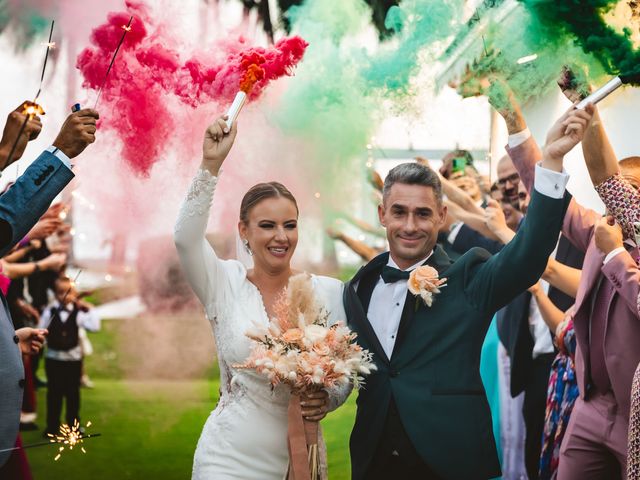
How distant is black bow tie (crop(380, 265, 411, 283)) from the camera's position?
3289 millimetres

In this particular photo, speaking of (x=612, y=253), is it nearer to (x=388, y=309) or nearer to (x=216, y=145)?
(x=388, y=309)

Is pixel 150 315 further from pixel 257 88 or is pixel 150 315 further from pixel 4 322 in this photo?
pixel 4 322

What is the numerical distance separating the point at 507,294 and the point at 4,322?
192 centimetres

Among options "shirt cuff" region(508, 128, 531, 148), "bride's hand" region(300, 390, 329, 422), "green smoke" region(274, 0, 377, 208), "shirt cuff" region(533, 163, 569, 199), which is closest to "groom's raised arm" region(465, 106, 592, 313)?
"shirt cuff" region(533, 163, 569, 199)

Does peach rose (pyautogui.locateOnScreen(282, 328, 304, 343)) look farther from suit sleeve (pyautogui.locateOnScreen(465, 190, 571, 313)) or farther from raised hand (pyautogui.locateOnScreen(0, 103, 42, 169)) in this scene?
raised hand (pyautogui.locateOnScreen(0, 103, 42, 169))

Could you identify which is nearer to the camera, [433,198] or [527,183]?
[433,198]

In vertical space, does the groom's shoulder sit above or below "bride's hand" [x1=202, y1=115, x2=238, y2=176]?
below

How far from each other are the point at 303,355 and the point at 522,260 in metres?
0.89

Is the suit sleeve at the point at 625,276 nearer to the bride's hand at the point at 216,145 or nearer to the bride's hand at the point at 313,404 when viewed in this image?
the bride's hand at the point at 313,404

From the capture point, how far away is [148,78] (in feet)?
14.2

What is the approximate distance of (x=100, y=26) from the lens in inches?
165

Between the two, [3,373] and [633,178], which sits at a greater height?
[633,178]

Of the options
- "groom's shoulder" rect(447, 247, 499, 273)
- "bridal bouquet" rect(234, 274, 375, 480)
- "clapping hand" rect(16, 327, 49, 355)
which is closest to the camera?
"bridal bouquet" rect(234, 274, 375, 480)

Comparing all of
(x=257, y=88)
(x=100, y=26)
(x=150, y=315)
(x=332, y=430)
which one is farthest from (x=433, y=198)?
(x=150, y=315)
